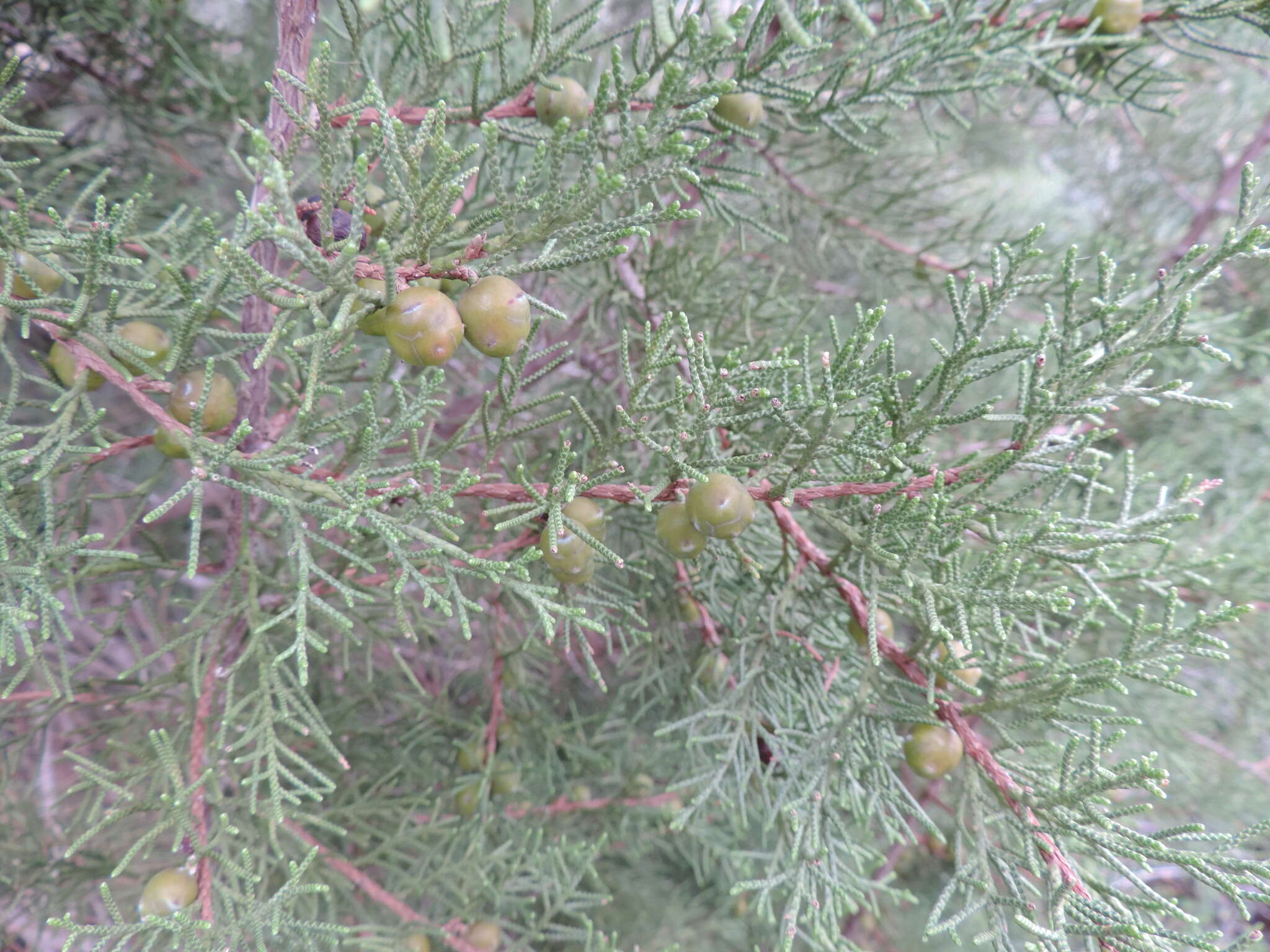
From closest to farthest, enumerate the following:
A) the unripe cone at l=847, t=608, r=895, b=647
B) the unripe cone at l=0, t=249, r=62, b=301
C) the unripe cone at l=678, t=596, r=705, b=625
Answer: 1. the unripe cone at l=0, t=249, r=62, b=301
2. the unripe cone at l=847, t=608, r=895, b=647
3. the unripe cone at l=678, t=596, r=705, b=625

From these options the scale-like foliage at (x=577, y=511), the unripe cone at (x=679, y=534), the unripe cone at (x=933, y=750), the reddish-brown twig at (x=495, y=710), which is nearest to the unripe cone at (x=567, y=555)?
the scale-like foliage at (x=577, y=511)

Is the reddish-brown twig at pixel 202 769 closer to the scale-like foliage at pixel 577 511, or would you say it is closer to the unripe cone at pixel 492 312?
the scale-like foliage at pixel 577 511

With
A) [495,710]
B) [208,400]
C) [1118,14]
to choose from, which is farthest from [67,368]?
[1118,14]

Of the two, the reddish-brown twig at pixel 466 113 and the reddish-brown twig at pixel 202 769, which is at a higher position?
the reddish-brown twig at pixel 466 113

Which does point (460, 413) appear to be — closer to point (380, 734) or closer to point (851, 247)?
point (380, 734)

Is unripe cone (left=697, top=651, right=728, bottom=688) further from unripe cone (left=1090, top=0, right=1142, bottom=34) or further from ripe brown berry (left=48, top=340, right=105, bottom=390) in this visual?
unripe cone (left=1090, top=0, right=1142, bottom=34)

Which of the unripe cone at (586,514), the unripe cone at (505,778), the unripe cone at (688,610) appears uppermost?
the unripe cone at (586,514)

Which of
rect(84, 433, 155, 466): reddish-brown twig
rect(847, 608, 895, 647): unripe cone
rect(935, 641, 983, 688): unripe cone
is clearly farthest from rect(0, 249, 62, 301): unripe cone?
rect(935, 641, 983, 688): unripe cone
